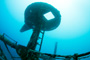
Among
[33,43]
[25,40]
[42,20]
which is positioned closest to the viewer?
[33,43]

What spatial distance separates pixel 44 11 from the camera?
16125 mm

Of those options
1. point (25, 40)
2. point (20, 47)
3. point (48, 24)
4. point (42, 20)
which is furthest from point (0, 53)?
point (25, 40)

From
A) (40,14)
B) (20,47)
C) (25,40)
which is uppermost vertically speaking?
(25,40)

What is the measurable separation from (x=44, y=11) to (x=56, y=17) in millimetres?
2524

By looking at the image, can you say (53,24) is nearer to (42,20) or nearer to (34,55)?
(42,20)

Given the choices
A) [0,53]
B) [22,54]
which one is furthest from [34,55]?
[0,53]

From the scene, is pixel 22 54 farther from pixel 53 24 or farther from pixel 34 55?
pixel 53 24

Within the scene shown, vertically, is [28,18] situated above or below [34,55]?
above

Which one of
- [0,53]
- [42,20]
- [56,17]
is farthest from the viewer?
[56,17]

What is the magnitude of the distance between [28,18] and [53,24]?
4.92 meters

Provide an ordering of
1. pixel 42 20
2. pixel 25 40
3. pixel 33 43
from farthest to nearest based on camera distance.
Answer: pixel 25 40, pixel 42 20, pixel 33 43

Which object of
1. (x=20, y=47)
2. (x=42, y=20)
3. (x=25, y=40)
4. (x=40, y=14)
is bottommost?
(x=20, y=47)

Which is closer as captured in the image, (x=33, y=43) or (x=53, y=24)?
(x=33, y=43)

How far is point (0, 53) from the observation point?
35.2 ft
